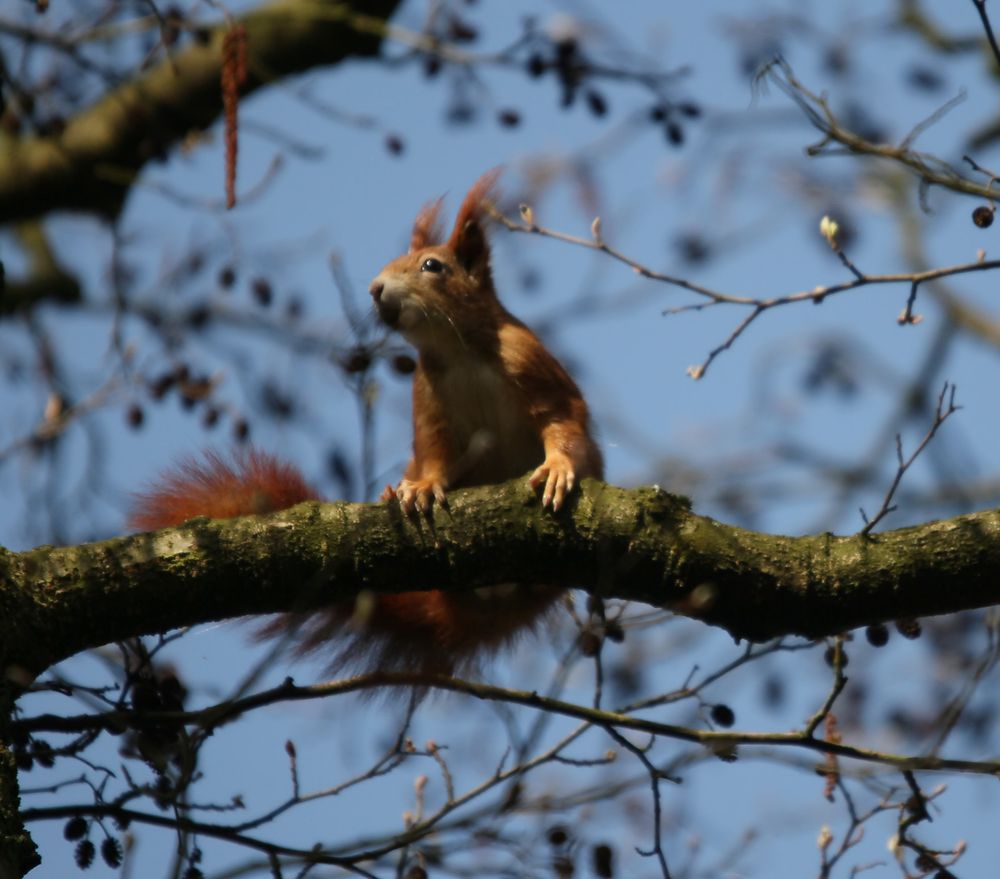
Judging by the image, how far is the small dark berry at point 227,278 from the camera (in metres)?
4.42

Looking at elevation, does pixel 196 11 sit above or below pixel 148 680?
above

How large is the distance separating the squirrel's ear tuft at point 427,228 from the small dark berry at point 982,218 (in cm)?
192

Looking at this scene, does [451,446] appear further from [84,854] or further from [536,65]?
[84,854]

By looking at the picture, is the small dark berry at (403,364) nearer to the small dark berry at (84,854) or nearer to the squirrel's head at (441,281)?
the squirrel's head at (441,281)

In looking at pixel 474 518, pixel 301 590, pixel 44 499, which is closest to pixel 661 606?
pixel 474 518

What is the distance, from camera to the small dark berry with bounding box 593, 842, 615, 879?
2.78 meters

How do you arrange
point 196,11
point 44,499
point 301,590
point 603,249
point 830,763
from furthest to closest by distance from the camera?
point 196,11 < point 44,499 < point 603,249 < point 830,763 < point 301,590

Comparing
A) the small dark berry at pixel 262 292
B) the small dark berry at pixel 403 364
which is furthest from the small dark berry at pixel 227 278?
the small dark berry at pixel 403 364

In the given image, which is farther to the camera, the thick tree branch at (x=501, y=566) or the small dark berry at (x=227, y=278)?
the small dark berry at (x=227, y=278)

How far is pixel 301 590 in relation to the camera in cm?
261

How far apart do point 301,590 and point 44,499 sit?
65.8 inches

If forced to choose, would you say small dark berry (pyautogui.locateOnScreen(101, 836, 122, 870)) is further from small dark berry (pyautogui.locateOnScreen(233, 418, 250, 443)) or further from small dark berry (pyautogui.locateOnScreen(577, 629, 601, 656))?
small dark berry (pyautogui.locateOnScreen(233, 418, 250, 443))

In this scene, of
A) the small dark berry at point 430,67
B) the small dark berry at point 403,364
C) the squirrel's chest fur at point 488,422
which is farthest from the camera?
the small dark berry at point 430,67

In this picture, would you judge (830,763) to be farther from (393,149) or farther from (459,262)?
(393,149)
